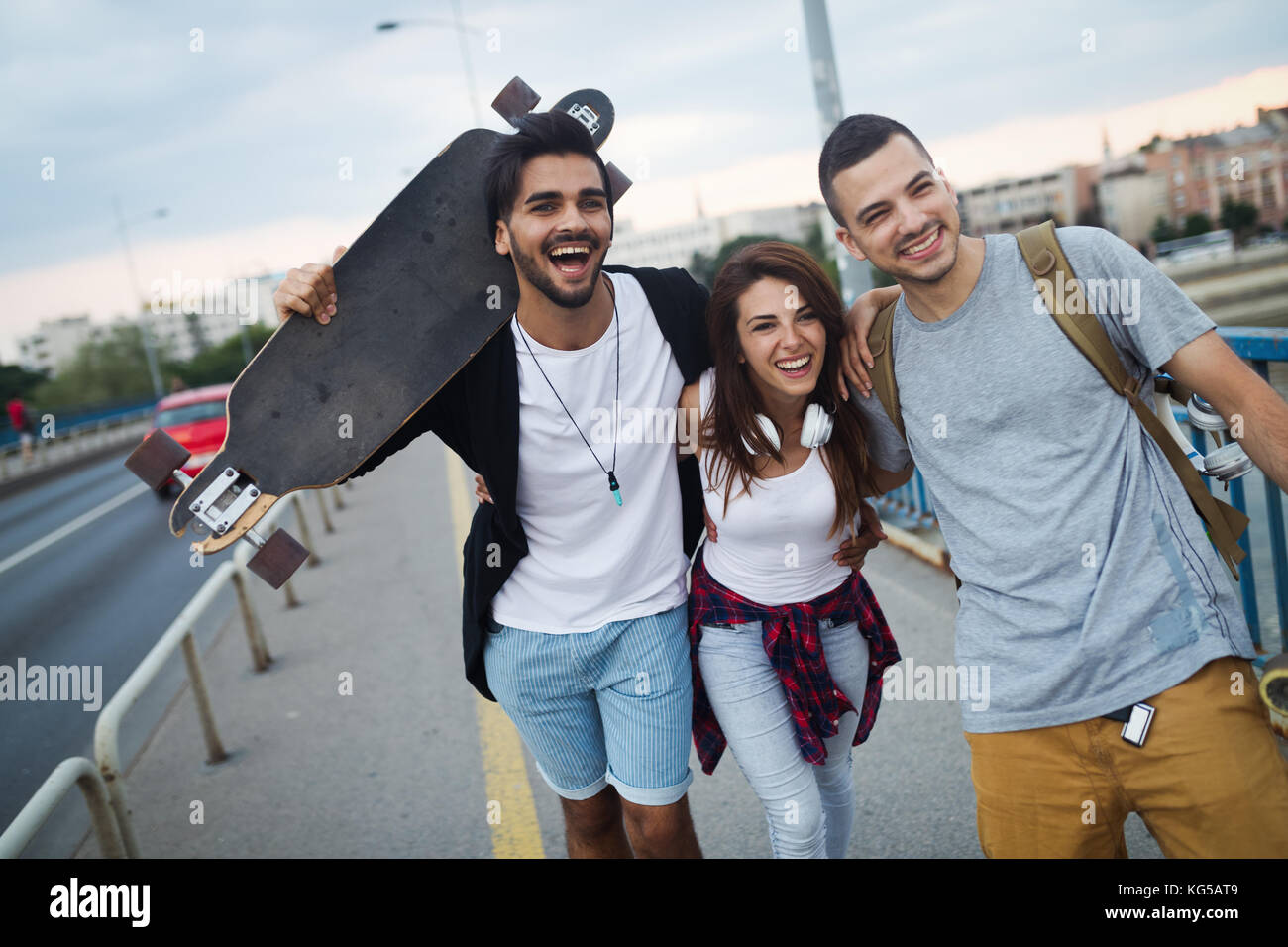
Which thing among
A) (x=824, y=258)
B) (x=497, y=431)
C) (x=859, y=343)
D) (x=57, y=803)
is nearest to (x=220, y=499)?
(x=497, y=431)

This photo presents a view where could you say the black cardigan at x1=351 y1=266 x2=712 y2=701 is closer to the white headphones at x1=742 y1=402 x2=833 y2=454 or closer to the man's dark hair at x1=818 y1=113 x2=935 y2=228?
the white headphones at x1=742 y1=402 x2=833 y2=454

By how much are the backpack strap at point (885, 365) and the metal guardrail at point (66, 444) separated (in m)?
27.2

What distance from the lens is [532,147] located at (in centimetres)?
266

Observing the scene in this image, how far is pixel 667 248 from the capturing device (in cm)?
14200

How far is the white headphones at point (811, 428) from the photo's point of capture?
2592 millimetres

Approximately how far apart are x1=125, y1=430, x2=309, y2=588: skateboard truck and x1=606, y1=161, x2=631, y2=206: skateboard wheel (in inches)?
54.9

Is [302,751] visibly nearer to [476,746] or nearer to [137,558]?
[476,746]

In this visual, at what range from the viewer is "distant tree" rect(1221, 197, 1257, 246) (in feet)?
212

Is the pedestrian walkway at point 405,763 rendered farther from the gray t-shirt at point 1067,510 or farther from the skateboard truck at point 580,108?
the skateboard truck at point 580,108

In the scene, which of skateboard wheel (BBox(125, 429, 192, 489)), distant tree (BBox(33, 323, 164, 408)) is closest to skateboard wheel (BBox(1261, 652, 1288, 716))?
skateboard wheel (BBox(125, 429, 192, 489))

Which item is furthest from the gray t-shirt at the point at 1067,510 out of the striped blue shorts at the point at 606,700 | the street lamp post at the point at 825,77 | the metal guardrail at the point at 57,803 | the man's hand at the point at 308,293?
the street lamp post at the point at 825,77

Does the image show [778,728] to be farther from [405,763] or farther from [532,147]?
[405,763]

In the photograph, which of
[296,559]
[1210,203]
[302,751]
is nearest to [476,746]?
[302,751]
